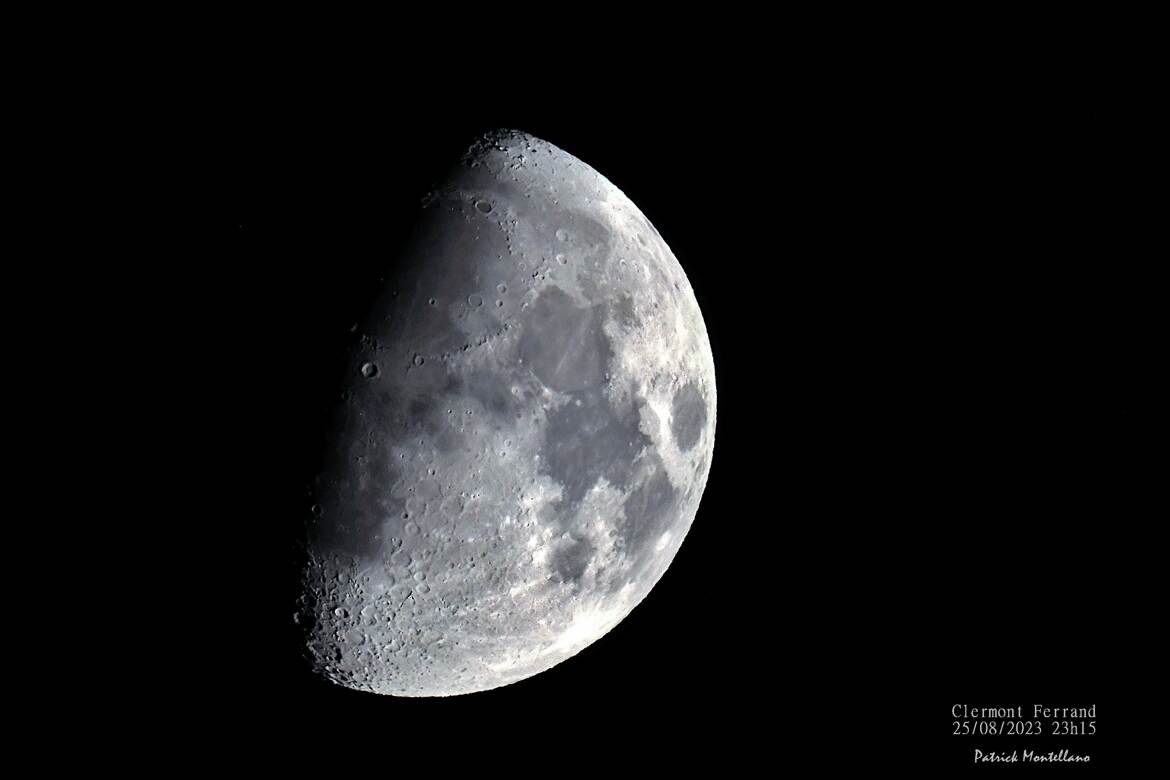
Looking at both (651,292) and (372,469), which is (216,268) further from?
(651,292)

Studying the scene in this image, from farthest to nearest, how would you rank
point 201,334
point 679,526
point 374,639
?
point 679,526 < point 374,639 < point 201,334

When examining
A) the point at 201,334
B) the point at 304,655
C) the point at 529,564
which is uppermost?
the point at 201,334

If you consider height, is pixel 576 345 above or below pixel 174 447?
above

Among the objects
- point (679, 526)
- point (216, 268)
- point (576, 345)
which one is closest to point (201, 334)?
point (216, 268)

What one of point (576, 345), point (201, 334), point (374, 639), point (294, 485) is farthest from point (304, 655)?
point (576, 345)

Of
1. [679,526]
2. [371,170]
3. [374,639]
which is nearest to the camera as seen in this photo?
[371,170]

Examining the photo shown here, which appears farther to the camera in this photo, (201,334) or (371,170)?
(371,170)
